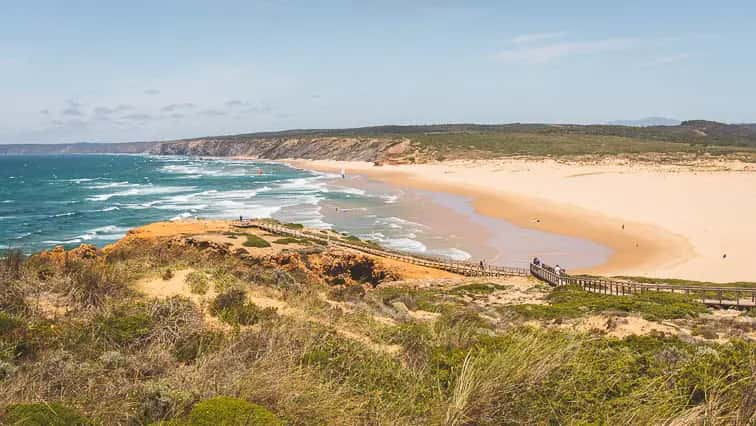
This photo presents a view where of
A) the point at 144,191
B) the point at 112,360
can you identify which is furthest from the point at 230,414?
the point at 144,191

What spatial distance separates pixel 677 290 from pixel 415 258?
1303 cm

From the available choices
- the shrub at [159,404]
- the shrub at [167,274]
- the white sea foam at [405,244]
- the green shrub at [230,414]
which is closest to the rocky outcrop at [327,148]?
the white sea foam at [405,244]

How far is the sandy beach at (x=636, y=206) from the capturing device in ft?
101

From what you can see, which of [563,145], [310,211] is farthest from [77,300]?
[563,145]

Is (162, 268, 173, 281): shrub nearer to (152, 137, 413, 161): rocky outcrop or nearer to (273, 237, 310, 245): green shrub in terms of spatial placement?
(273, 237, 310, 245): green shrub

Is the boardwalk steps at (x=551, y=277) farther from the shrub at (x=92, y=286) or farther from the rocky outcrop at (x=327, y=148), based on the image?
the rocky outcrop at (x=327, y=148)

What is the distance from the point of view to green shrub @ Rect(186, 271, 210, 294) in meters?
10.5

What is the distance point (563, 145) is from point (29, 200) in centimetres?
11026

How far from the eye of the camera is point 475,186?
7112 cm

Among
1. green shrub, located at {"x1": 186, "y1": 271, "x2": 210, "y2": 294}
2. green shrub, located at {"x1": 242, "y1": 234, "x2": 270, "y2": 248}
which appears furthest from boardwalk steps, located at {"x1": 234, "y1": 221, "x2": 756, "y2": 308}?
green shrub, located at {"x1": 186, "y1": 271, "x2": 210, "y2": 294}

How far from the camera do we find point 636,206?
48688 millimetres

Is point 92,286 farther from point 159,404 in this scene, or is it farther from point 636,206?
point 636,206

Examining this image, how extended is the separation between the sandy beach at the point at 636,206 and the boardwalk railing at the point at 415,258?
21.5 feet

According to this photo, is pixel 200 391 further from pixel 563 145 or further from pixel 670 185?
pixel 563 145
